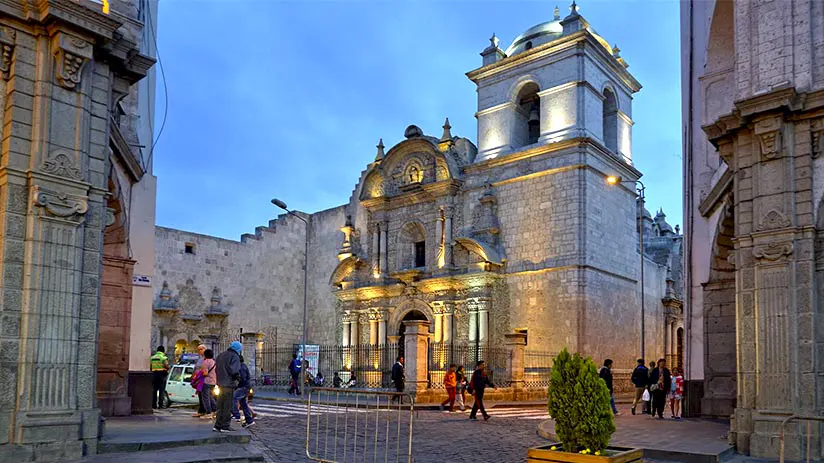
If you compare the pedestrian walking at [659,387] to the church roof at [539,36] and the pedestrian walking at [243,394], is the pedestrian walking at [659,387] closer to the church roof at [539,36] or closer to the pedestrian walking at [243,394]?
the pedestrian walking at [243,394]

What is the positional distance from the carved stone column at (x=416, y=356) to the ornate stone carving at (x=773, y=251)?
43.5ft

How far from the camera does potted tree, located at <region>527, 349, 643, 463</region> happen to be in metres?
6.88

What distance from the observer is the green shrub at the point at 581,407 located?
6.89 meters

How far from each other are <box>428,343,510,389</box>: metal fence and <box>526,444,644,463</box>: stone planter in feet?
61.8

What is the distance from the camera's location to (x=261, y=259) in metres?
37.1

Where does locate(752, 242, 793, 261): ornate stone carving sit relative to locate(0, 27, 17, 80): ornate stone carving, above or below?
below

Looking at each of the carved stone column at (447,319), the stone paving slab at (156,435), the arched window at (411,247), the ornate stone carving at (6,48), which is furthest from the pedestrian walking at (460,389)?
the ornate stone carving at (6,48)

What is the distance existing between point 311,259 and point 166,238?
867 centimetres

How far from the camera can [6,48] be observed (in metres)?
8.61

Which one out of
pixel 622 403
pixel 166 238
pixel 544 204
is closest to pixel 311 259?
pixel 166 238

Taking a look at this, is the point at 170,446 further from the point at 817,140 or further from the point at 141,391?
the point at 817,140

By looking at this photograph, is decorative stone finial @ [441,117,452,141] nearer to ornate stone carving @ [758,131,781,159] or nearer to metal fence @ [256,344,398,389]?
metal fence @ [256,344,398,389]

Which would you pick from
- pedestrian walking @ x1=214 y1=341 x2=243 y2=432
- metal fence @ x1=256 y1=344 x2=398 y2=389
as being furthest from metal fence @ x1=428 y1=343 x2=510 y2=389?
pedestrian walking @ x1=214 y1=341 x2=243 y2=432

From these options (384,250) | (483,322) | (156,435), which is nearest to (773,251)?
(156,435)
